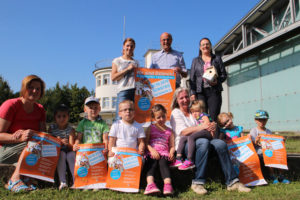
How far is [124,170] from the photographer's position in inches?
127

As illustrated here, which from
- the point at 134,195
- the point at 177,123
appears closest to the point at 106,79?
the point at 177,123

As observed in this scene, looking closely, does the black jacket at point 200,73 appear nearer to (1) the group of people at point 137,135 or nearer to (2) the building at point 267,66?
(1) the group of people at point 137,135

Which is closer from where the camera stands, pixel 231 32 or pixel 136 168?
pixel 136 168

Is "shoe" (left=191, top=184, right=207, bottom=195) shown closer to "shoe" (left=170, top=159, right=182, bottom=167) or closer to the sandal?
"shoe" (left=170, top=159, right=182, bottom=167)

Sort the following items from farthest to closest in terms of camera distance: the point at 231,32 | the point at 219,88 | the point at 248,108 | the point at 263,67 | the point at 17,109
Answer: the point at 231,32
the point at 248,108
the point at 263,67
the point at 219,88
the point at 17,109

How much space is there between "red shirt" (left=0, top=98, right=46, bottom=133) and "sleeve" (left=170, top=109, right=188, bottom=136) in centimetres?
214

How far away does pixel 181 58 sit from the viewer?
5293mm

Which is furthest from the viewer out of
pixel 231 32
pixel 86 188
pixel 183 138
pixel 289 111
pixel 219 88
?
pixel 231 32

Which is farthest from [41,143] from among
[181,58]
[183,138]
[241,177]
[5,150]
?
[181,58]

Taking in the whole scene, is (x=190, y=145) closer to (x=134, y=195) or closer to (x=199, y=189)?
(x=199, y=189)

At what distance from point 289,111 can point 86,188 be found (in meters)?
11.2

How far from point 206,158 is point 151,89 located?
1.93m

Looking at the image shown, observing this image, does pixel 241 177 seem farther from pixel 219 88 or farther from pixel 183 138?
pixel 219 88

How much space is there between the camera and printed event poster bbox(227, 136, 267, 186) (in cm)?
361
